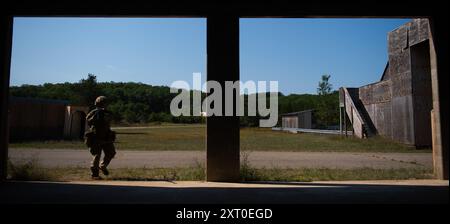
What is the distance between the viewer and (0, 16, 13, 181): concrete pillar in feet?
23.5

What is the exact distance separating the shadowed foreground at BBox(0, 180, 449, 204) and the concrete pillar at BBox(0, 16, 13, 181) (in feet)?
2.06

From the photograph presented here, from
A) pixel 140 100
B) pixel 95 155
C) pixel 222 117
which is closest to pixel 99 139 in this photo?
pixel 95 155

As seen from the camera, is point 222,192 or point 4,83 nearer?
point 222,192

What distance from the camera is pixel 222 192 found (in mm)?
6090

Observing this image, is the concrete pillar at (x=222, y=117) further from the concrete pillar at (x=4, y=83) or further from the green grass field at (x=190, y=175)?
the concrete pillar at (x=4, y=83)

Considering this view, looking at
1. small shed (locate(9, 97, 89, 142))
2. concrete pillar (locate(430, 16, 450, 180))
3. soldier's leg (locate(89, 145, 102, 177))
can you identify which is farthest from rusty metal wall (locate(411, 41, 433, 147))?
small shed (locate(9, 97, 89, 142))

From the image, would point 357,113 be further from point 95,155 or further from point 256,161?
point 95,155

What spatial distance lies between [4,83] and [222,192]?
5.45 m

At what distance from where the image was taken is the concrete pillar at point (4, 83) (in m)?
7.16

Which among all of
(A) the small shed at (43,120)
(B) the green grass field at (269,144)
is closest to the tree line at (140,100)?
(A) the small shed at (43,120)

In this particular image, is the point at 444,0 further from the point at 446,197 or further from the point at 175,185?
the point at 175,185

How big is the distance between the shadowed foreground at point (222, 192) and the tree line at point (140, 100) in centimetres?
3806
